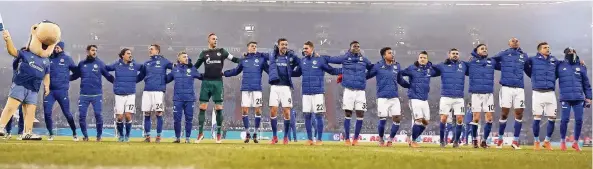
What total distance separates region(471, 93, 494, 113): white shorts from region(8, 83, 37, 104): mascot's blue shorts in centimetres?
672

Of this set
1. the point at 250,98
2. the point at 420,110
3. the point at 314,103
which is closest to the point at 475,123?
the point at 420,110

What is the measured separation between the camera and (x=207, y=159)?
15.1ft

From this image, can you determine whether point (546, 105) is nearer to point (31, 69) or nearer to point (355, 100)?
point (355, 100)

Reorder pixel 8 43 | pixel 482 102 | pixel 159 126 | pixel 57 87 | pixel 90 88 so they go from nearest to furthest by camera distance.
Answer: pixel 8 43
pixel 482 102
pixel 57 87
pixel 159 126
pixel 90 88

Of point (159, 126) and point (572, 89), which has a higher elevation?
point (572, 89)

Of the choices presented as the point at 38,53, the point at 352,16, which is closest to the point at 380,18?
the point at 352,16

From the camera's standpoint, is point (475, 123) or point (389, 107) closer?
point (389, 107)

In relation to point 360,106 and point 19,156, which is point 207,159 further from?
point 360,106

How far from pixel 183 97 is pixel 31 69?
8.61 ft

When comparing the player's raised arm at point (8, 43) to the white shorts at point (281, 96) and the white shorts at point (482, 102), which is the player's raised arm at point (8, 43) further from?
the white shorts at point (482, 102)

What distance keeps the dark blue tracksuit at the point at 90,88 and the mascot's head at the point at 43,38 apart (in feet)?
7.18

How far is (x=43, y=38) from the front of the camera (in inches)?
293

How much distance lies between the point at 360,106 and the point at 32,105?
477 centimetres

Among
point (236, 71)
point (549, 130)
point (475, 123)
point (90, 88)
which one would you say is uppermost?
point (236, 71)
